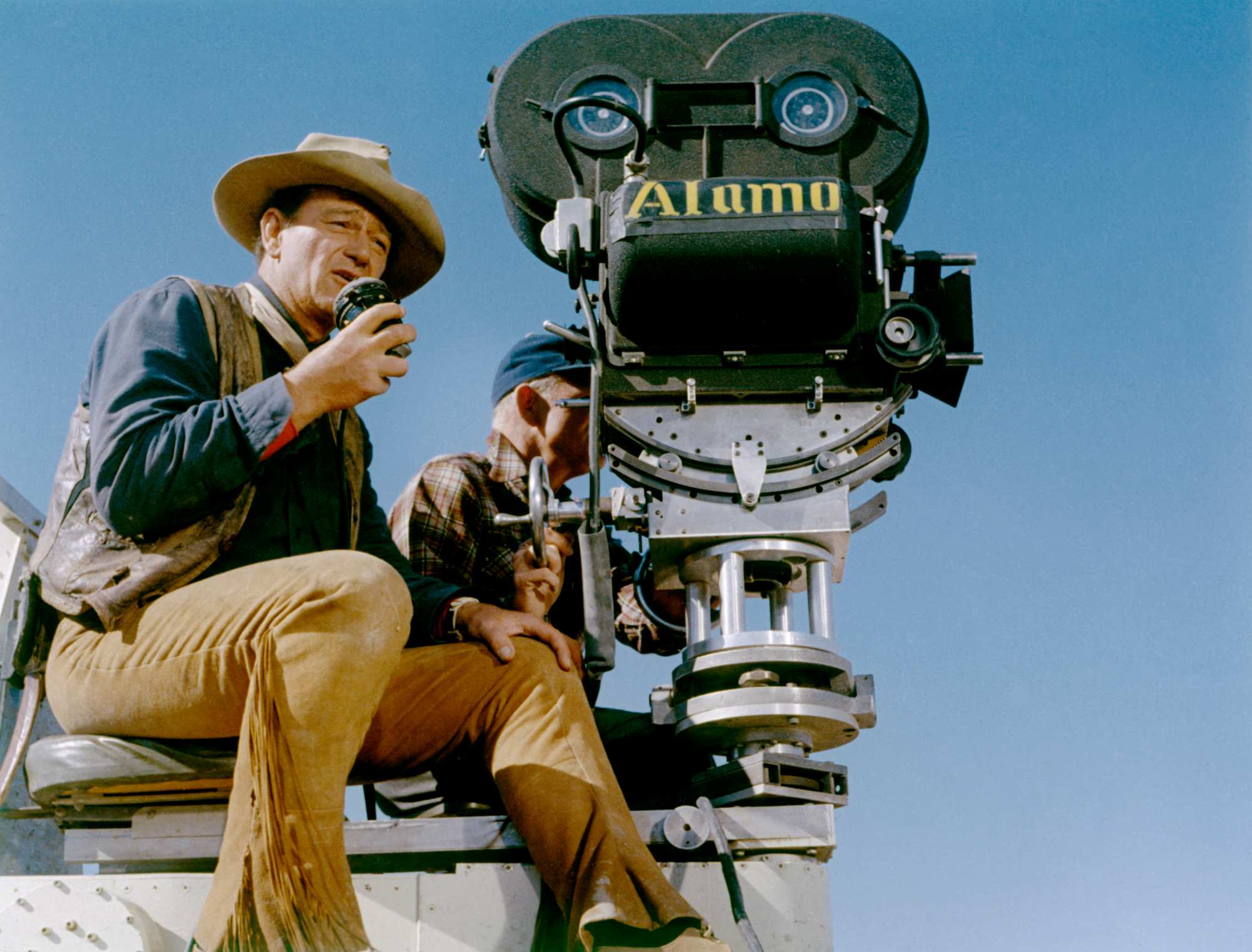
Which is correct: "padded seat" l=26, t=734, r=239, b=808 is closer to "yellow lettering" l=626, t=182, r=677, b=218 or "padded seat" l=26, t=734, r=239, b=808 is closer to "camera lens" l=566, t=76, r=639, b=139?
"yellow lettering" l=626, t=182, r=677, b=218

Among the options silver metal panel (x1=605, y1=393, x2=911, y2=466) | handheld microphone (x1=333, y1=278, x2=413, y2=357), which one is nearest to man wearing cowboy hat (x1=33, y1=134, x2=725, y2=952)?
handheld microphone (x1=333, y1=278, x2=413, y2=357)

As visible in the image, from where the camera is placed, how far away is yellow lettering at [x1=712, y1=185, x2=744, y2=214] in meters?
3.66

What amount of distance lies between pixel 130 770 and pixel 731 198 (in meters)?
1.85

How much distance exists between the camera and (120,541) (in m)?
3.29

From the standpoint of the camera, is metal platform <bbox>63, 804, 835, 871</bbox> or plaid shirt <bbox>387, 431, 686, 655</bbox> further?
plaid shirt <bbox>387, 431, 686, 655</bbox>

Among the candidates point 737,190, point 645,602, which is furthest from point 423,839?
point 737,190

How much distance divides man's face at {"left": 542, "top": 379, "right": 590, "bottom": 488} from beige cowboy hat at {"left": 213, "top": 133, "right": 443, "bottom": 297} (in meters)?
0.70

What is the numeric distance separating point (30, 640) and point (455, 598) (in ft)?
3.10

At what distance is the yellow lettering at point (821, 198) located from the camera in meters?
3.66

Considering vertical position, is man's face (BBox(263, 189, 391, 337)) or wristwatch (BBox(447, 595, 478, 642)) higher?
man's face (BBox(263, 189, 391, 337))

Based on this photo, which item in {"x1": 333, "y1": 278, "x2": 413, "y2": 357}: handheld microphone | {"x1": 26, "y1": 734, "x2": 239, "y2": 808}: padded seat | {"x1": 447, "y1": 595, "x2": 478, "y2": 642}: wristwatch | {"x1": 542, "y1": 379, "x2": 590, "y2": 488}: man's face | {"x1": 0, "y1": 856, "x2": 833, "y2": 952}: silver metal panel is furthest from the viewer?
{"x1": 542, "y1": 379, "x2": 590, "y2": 488}: man's face

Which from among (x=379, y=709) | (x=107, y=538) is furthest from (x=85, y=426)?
(x=379, y=709)

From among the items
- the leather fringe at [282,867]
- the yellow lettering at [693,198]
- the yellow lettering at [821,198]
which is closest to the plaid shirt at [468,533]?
the yellow lettering at [693,198]

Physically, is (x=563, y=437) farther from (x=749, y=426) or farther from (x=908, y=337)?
(x=908, y=337)
